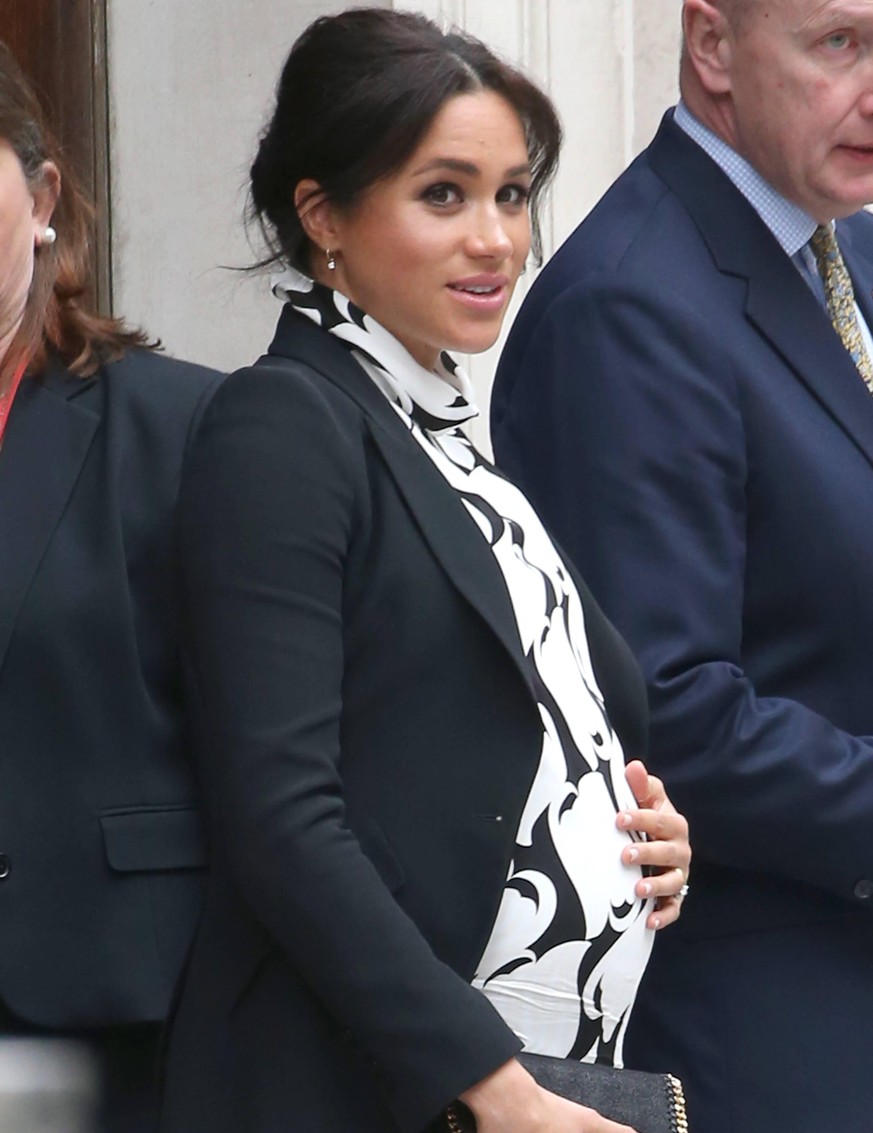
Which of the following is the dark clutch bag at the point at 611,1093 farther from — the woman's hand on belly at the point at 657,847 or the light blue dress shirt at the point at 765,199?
the light blue dress shirt at the point at 765,199

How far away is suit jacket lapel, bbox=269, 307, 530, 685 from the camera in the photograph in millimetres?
2338

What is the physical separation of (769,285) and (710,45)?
1.13ft

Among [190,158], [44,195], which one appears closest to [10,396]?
[44,195]

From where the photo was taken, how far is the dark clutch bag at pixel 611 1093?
226 centimetres

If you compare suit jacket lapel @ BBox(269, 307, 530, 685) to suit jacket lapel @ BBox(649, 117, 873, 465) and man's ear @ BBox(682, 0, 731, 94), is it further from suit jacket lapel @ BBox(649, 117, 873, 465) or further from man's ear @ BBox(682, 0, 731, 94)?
man's ear @ BBox(682, 0, 731, 94)

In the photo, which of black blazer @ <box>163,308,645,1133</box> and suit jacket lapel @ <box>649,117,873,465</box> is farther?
suit jacket lapel @ <box>649,117,873,465</box>

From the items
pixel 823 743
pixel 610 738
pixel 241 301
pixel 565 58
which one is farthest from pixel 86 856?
pixel 565 58

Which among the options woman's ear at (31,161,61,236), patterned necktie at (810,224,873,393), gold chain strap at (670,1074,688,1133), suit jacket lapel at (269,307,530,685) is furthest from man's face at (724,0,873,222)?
gold chain strap at (670,1074,688,1133)

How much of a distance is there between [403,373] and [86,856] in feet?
Result: 1.99

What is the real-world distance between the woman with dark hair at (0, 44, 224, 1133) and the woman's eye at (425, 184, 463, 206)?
1.20 feet

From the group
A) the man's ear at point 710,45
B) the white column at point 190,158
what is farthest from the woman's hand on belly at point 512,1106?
the white column at point 190,158

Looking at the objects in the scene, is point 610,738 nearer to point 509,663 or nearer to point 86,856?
point 509,663

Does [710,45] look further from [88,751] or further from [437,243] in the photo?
[88,751]

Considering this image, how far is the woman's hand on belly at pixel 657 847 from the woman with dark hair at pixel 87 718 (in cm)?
45
